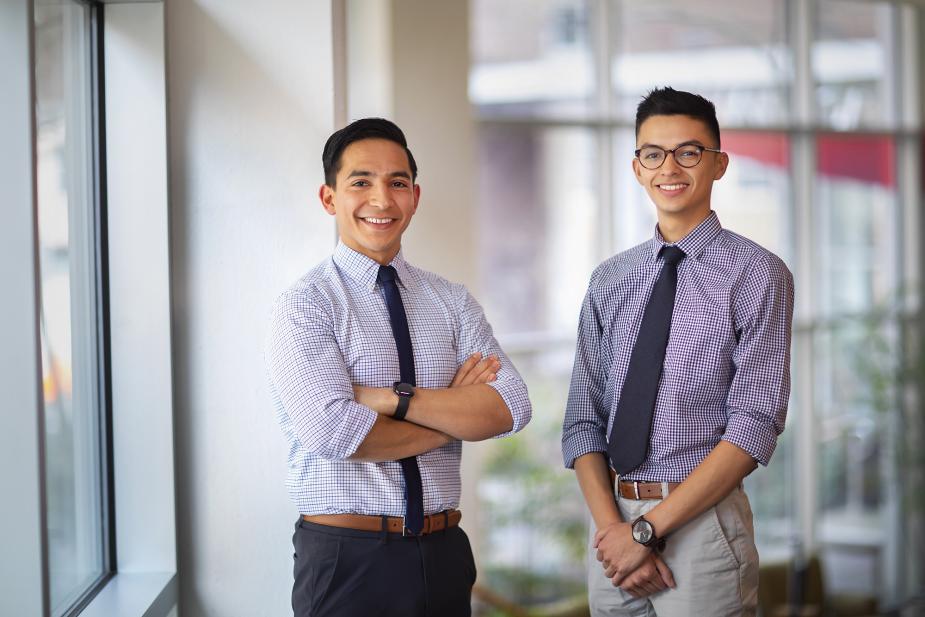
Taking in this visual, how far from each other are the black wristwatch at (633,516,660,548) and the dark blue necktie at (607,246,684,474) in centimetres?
13

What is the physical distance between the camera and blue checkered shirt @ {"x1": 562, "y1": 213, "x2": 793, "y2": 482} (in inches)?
89.4

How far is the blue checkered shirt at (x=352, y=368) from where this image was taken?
7.02ft

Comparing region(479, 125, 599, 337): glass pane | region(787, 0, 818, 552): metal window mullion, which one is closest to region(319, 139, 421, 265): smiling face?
region(479, 125, 599, 337): glass pane

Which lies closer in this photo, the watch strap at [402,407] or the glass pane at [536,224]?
the watch strap at [402,407]

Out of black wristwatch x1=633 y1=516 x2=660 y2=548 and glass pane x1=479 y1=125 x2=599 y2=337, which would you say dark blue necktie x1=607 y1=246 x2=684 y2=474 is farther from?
glass pane x1=479 y1=125 x2=599 y2=337

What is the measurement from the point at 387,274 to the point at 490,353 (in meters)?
0.31

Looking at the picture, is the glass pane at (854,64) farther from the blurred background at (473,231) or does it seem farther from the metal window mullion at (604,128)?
the metal window mullion at (604,128)

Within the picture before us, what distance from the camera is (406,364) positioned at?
2.29m

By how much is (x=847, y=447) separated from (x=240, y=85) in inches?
215

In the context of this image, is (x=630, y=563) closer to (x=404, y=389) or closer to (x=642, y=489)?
(x=642, y=489)

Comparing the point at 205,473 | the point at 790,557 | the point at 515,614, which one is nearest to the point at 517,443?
the point at 515,614

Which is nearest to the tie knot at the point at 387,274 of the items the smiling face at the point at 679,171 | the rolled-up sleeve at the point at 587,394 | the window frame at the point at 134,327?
the rolled-up sleeve at the point at 587,394

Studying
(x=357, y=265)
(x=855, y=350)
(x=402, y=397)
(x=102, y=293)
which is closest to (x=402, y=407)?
(x=402, y=397)

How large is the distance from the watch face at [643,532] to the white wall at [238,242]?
1066 millimetres
